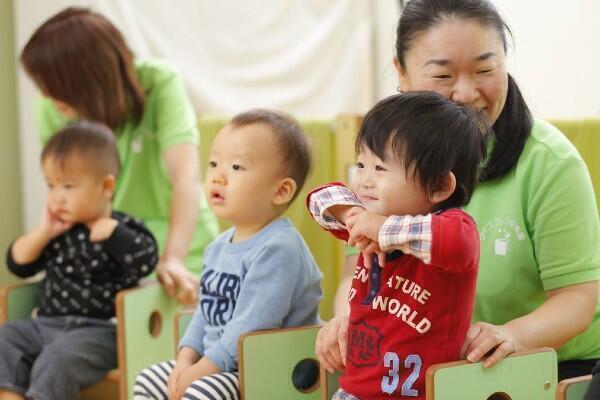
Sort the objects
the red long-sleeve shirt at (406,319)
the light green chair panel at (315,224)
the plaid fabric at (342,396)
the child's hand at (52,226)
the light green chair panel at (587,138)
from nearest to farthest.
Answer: the red long-sleeve shirt at (406,319), the plaid fabric at (342,396), the light green chair panel at (587,138), the child's hand at (52,226), the light green chair panel at (315,224)

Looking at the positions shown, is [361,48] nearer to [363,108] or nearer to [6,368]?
[363,108]

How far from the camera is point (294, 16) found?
12.0ft

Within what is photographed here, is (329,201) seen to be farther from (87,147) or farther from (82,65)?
(82,65)

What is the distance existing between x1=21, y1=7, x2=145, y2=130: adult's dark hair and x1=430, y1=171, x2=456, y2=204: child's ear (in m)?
1.34

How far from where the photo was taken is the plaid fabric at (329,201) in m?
1.49

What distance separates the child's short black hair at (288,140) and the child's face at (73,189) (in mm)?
540

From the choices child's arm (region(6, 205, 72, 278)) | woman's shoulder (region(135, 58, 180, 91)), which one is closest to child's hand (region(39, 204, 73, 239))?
child's arm (region(6, 205, 72, 278))

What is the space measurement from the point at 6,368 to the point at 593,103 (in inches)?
64.1

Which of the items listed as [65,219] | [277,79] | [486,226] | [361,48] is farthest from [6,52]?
[486,226]

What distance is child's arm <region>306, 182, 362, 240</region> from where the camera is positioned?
1.49 m

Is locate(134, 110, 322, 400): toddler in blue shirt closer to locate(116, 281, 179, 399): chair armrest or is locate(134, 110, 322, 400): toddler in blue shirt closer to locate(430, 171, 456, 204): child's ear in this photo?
locate(116, 281, 179, 399): chair armrest

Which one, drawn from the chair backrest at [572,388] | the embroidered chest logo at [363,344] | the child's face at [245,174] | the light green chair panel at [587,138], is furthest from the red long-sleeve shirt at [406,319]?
the light green chair panel at [587,138]

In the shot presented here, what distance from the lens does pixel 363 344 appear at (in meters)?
1.49

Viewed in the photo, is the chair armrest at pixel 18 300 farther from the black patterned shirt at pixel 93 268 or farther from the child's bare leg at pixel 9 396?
the child's bare leg at pixel 9 396
